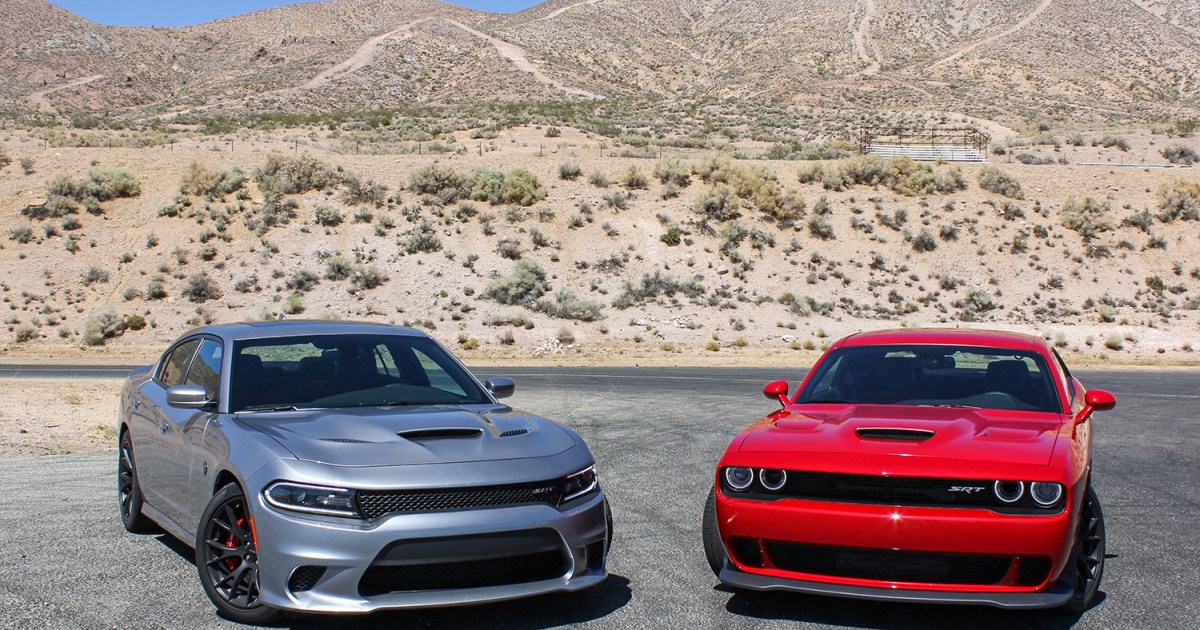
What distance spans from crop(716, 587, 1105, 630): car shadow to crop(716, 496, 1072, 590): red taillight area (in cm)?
32

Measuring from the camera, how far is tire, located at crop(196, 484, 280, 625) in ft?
17.1

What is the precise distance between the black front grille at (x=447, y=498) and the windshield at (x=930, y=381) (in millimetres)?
2515

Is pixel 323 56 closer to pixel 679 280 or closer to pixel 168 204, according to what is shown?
pixel 168 204

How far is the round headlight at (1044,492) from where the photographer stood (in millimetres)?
5281

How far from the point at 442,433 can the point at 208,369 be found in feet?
6.86

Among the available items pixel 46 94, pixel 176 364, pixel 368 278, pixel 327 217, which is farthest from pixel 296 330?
pixel 46 94

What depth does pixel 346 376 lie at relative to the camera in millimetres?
6680

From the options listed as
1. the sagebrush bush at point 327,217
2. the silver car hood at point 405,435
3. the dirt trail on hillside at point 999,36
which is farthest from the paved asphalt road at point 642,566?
the dirt trail on hillside at point 999,36

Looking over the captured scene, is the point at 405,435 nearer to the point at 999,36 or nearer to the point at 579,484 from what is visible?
the point at 579,484

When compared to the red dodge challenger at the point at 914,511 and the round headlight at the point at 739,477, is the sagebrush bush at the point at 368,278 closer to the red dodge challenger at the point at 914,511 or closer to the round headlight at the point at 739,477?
the red dodge challenger at the point at 914,511

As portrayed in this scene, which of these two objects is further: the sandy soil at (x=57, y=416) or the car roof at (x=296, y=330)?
the sandy soil at (x=57, y=416)

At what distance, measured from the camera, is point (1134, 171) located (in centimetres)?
5197

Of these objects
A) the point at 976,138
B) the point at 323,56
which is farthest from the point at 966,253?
the point at 323,56

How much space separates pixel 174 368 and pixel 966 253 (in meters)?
41.4
